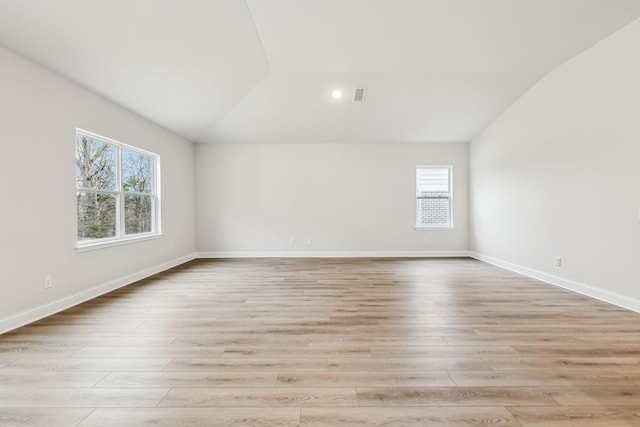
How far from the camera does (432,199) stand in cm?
655

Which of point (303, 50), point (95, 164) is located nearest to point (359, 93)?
point (303, 50)

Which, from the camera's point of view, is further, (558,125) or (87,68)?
(558,125)

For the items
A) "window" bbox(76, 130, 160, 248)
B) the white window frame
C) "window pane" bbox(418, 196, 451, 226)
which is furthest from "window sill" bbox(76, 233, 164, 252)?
"window pane" bbox(418, 196, 451, 226)

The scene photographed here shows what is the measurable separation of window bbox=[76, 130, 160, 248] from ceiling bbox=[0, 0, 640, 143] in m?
0.66

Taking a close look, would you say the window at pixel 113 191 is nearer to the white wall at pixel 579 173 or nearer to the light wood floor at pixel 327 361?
the light wood floor at pixel 327 361

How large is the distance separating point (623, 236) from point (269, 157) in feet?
18.5

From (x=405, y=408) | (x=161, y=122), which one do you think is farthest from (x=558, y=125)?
(x=161, y=122)

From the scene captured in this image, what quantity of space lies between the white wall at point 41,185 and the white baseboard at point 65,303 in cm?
3

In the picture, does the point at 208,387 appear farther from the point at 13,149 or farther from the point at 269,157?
the point at 269,157

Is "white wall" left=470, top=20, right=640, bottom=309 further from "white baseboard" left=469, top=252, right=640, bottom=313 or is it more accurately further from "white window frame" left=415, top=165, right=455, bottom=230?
"white window frame" left=415, top=165, right=455, bottom=230

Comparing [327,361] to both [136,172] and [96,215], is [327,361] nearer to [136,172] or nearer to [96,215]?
[96,215]

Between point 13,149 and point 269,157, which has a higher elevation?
point 269,157

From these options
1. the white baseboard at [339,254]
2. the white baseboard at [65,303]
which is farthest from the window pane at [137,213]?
the white baseboard at [339,254]

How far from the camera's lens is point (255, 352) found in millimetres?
2191
